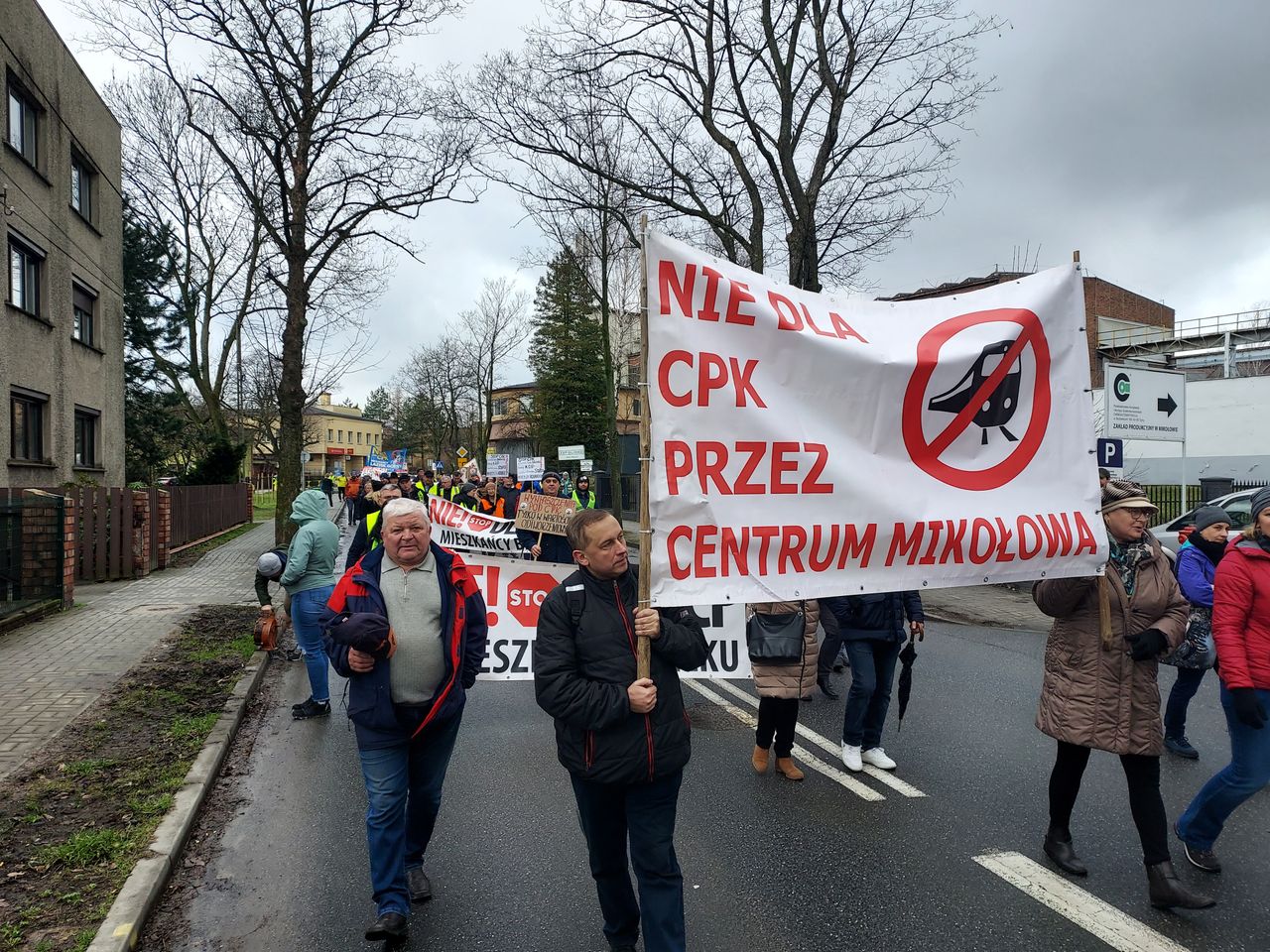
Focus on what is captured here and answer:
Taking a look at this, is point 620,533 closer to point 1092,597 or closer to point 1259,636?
point 1092,597

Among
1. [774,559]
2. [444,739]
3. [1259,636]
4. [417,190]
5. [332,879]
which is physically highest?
[417,190]

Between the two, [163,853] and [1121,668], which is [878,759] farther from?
[163,853]

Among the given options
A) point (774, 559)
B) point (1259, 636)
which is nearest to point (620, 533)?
point (774, 559)

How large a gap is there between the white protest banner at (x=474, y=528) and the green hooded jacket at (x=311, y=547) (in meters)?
3.77

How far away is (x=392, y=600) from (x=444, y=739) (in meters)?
0.70

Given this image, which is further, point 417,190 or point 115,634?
point 417,190

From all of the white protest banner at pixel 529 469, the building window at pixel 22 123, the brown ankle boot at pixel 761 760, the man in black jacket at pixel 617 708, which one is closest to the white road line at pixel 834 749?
the brown ankle boot at pixel 761 760

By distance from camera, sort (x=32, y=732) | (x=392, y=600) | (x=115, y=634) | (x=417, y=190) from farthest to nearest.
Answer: (x=417, y=190)
(x=115, y=634)
(x=32, y=732)
(x=392, y=600)

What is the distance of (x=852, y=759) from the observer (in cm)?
532

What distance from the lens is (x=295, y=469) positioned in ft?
52.1

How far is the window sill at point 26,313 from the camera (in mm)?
15827

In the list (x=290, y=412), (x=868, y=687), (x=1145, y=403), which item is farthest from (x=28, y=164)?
(x=1145, y=403)

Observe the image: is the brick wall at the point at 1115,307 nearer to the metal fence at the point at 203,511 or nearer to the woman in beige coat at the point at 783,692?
the metal fence at the point at 203,511

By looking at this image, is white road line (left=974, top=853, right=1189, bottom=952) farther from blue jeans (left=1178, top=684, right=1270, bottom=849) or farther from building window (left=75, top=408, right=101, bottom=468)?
building window (left=75, top=408, right=101, bottom=468)
